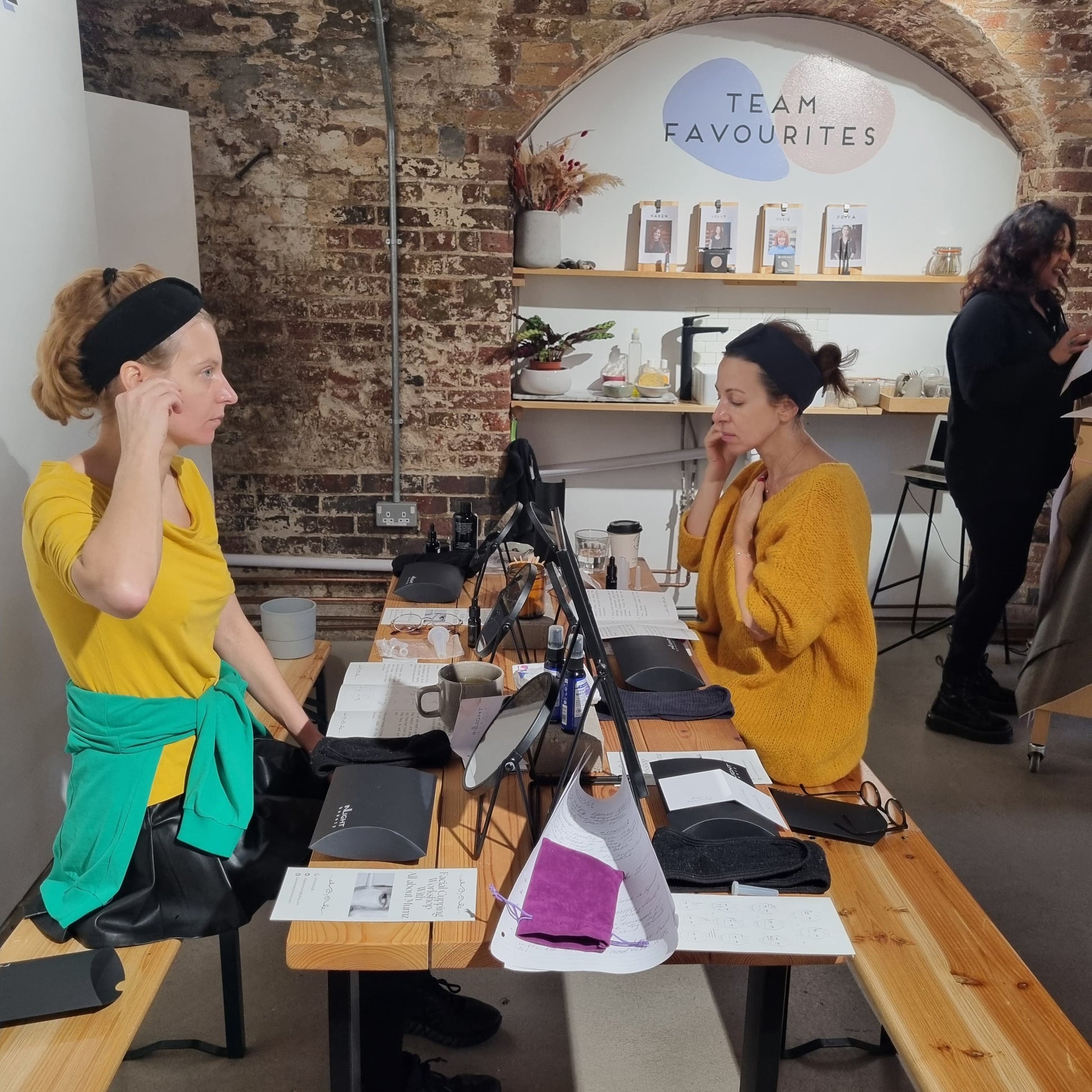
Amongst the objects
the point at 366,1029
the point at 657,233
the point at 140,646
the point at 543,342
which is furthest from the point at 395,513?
the point at 366,1029

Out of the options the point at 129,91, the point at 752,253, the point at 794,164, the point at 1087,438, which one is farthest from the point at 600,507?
the point at 129,91

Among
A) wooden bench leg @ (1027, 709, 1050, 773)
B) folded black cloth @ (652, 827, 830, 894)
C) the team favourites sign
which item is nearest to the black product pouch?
folded black cloth @ (652, 827, 830, 894)

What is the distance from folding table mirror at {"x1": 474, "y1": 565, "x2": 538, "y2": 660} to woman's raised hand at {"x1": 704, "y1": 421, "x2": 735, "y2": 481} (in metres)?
0.77

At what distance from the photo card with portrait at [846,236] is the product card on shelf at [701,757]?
9.91 feet

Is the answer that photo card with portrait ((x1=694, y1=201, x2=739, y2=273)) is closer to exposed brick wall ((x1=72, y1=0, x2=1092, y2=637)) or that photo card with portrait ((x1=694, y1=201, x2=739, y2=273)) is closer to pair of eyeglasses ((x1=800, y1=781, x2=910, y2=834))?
exposed brick wall ((x1=72, y1=0, x2=1092, y2=637))

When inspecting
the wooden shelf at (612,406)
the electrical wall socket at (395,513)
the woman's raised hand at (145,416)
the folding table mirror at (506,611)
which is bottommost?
the electrical wall socket at (395,513)

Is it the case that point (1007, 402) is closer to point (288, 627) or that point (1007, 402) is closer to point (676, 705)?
point (676, 705)

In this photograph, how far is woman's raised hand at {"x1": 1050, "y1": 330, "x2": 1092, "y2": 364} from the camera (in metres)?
3.18

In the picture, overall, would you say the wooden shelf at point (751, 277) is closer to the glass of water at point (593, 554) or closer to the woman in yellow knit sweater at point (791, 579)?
the glass of water at point (593, 554)

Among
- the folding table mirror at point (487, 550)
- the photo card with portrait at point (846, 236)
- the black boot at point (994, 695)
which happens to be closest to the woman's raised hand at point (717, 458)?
the folding table mirror at point (487, 550)

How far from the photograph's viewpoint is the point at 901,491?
459 centimetres

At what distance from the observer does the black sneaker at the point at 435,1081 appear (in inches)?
67.5

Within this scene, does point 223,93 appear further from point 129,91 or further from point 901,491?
point 901,491

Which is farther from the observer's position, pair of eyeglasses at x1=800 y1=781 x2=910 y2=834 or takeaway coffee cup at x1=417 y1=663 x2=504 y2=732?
pair of eyeglasses at x1=800 y1=781 x2=910 y2=834
